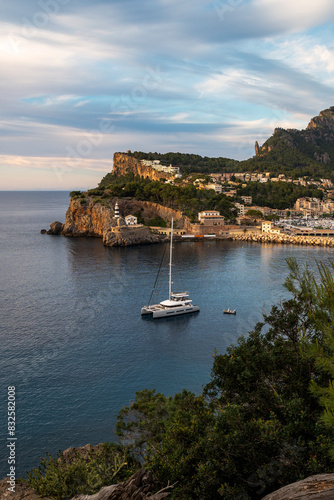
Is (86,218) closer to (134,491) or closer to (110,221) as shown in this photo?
(110,221)

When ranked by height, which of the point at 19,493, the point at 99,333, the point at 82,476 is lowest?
the point at 99,333

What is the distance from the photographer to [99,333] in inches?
1097

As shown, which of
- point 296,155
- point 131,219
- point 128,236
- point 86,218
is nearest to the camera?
point 128,236

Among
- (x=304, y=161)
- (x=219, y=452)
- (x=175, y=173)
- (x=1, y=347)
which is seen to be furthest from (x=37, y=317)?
(x=304, y=161)

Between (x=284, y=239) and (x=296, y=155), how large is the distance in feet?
388

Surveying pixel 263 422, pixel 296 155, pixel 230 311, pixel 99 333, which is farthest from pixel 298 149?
pixel 263 422

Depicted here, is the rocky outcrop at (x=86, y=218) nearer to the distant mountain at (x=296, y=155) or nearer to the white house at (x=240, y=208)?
the white house at (x=240, y=208)

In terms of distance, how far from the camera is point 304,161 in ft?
569

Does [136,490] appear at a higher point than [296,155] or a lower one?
lower

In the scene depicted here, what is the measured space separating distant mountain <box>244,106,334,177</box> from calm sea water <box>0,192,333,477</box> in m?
113

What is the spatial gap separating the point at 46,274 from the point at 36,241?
88.5 feet

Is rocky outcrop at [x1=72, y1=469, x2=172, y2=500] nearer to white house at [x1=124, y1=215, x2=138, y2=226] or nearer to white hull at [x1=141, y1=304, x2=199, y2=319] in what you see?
white hull at [x1=141, y1=304, x2=199, y2=319]

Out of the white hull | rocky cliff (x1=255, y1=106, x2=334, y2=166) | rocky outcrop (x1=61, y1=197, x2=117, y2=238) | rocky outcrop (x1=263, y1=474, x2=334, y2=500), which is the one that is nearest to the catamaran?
the white hull

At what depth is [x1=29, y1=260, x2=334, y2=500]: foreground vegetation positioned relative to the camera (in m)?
7.68
